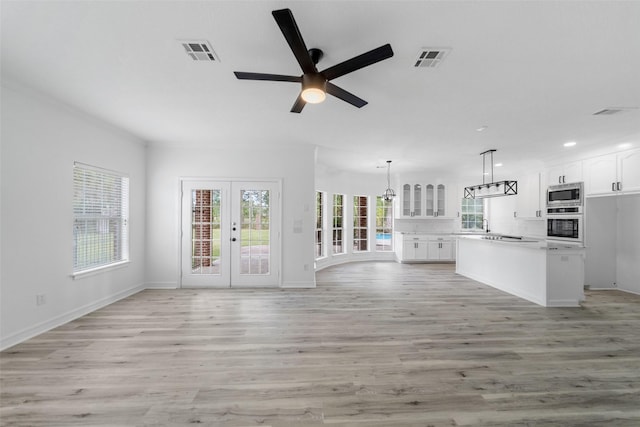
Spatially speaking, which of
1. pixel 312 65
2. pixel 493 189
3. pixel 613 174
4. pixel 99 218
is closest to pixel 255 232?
pixel 99 218

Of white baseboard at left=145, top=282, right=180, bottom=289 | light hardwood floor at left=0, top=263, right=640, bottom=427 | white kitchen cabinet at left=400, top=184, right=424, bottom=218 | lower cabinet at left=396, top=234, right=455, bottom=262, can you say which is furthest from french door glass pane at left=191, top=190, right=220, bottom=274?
white kitchen cabinet at left=400, top=184, right=424, bottom=218

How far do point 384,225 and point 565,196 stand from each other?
442 centimetres

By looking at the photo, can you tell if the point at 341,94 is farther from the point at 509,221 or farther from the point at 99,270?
the point at 509,221

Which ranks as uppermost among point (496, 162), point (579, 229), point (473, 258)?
point (496, 162)

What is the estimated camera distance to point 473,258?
5988 mm

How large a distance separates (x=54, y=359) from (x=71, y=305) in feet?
3.97

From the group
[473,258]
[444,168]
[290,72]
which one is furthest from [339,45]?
[444,168]

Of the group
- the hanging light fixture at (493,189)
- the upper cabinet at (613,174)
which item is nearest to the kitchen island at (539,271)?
the hanging light fixture at (493,189)

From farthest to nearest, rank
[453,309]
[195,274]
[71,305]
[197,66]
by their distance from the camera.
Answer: [195,274] < [453,309] < [71,305] < [197,66]

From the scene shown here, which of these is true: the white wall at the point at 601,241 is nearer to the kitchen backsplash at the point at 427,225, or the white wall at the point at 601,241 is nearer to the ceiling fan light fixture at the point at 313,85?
the kitchen backsplash at the point at 427,225

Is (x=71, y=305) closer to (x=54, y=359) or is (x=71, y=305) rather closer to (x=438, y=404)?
(x=54, y=359)

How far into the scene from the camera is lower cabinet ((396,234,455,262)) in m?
8.06

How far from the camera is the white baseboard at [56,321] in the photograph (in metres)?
2.77

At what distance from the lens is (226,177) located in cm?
505
